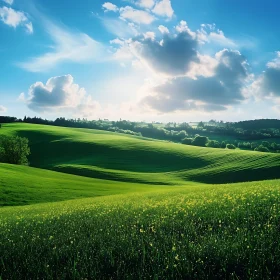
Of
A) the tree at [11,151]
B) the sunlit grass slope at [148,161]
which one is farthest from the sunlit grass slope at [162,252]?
the tree at [11,151]

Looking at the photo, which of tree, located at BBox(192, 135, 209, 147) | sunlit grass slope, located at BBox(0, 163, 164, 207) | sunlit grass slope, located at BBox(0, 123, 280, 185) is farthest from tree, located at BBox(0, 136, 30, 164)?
tree, located at BBox(192, 135, 209, 147)

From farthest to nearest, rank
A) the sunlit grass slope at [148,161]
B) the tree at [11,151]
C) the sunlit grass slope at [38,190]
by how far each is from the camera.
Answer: the tree at [11,151] < the sunlit grass slope at [148,161] < the sunlit grass slope at [38,190]

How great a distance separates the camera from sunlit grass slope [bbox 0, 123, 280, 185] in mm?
88312

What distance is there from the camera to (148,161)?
366 ft

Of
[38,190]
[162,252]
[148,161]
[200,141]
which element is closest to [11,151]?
[148,161]

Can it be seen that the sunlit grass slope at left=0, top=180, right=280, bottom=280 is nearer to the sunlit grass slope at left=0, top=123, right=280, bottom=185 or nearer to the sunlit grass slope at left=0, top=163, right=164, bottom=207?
the sunlit grass slope at left=0, top=163, right=164, bottom=207

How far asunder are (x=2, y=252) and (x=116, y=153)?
367ft

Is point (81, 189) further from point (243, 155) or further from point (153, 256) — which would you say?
point (243, 155)

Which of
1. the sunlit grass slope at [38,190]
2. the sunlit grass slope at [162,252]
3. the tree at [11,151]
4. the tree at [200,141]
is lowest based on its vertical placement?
the sunlit grass slope at [38,190]

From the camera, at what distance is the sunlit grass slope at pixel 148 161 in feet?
290

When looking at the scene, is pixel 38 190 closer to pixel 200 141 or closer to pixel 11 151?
pixel 11 151

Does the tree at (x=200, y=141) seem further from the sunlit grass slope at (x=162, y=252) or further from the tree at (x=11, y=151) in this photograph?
the sunlit grass slope at (x=162, y=252)

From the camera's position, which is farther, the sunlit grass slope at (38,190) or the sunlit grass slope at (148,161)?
the sunlit grass slope at (148,161)

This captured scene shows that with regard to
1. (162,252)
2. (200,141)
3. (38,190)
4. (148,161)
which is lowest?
(38,190)
